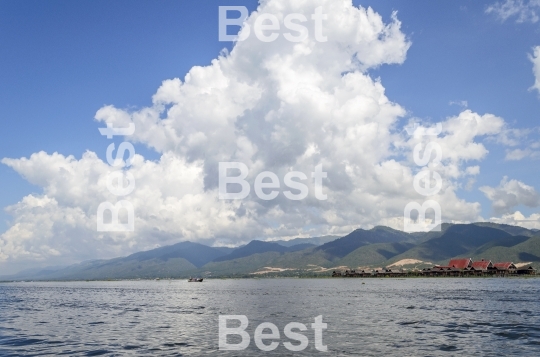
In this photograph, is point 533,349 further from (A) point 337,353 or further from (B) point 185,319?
(B) point 185,319

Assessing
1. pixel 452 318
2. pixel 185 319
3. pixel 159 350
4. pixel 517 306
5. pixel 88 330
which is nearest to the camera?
pixel 159 350

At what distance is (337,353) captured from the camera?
39750 mm

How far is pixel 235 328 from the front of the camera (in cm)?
5675

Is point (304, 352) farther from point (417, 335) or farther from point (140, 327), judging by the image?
point (140, 327)

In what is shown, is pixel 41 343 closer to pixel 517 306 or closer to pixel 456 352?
pixel 456 352

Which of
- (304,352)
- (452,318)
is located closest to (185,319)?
(304,352)

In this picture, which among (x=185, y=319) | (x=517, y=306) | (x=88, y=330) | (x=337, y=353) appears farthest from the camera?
(x=517, y=306)

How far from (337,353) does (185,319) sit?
3579 cm

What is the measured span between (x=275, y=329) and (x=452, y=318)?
28.2m

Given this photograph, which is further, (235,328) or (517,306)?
(517,306)

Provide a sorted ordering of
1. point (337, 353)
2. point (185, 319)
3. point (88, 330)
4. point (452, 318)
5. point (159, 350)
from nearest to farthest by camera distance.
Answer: point (337, 353) → point (159, 350) → point (88, 330) → point (452, 318) → point (185, 319)

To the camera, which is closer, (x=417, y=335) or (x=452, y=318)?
(x=417, y=335)

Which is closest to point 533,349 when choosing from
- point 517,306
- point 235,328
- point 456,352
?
point 456,352

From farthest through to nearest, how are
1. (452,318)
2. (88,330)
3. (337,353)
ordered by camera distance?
(452,318) < (88,330) < (337,353)
